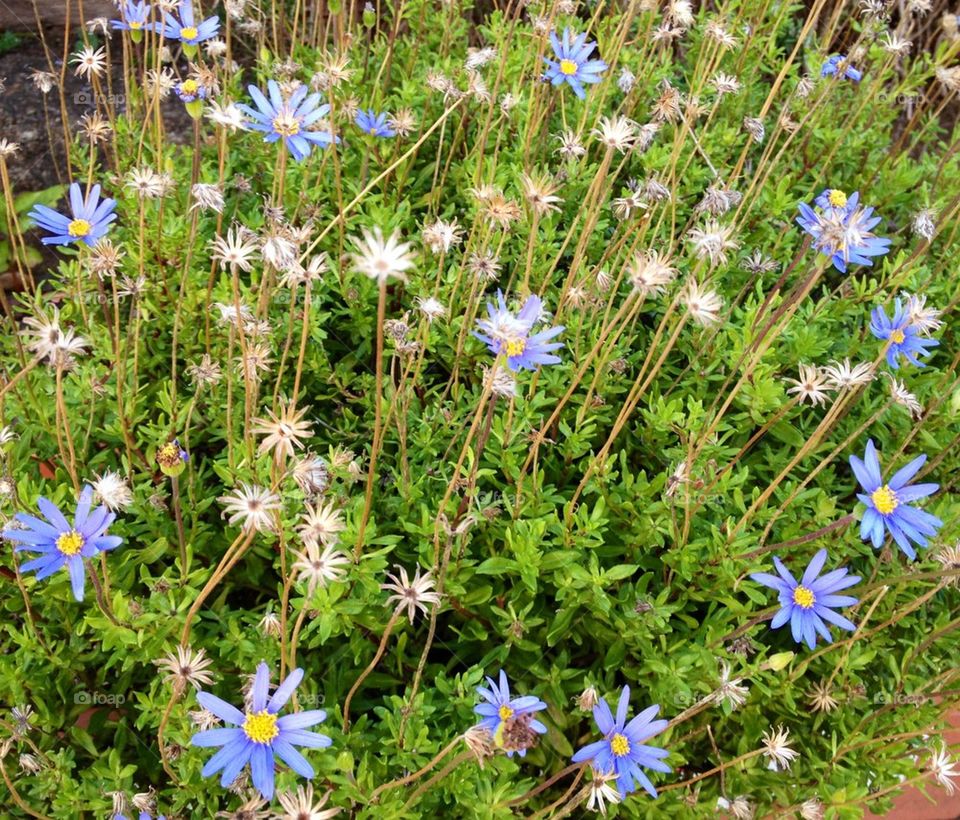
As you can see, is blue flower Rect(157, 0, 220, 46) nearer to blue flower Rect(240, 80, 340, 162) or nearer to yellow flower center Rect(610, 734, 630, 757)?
blue flower Rect(240, 80, 340, 162)

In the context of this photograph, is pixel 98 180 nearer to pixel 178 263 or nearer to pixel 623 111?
pixel 178 263

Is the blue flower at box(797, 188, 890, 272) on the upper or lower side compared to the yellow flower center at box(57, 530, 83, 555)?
upper

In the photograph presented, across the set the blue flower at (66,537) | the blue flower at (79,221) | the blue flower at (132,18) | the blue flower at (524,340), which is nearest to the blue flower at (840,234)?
the blue flower at (524,340)

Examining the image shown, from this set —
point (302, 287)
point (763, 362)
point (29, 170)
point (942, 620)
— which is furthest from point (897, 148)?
point (29, 170)

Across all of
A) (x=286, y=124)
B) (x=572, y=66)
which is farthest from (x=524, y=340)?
(x=572, y=66)

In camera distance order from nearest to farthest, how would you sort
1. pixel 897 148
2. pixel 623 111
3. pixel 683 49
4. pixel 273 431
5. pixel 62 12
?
pixel 273 431, pixel 623 111, pixel 897 148, pixel 683 49, pixel 62 12

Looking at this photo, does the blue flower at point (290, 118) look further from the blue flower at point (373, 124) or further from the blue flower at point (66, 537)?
the blue flower at point (66, 537)

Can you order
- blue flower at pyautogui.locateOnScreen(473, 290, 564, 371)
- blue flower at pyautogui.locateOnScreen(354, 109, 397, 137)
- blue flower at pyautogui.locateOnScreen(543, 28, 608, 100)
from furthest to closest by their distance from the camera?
blue flower at pyautogui.locateOnScreen(354, 109, 397, 137) < blue flower at pyautogui.locateOnScreen(543, 28, 608, 100) < blue flower at pyautogui.locateOnScreen(473, 290, 564, 371)

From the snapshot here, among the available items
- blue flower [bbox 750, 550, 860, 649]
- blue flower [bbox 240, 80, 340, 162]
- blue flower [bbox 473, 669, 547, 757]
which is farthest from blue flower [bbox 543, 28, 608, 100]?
blue flower [bbox 473, 669, 547, 757]
